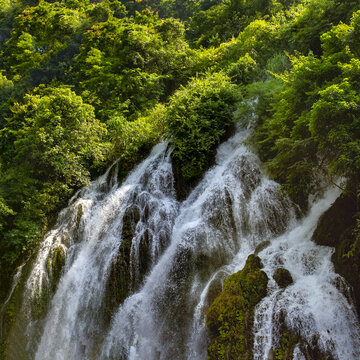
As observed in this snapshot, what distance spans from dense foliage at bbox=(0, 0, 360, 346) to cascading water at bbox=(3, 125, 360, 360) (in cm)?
85

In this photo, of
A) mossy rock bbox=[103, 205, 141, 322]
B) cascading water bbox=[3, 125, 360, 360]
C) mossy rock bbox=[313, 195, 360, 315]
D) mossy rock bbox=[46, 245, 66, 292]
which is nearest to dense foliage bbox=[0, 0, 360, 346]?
mossy rock bbox=[313, 195, 360, 315]

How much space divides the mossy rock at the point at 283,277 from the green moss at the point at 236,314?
9.9 inches

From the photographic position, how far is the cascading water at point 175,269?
563cm

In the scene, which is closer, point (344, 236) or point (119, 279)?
point (344, 236)

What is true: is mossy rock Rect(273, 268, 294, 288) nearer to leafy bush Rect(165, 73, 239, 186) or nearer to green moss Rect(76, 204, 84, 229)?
leafy bush Rect(165, 73, 239, 186)

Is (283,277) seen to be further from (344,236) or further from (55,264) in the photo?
(55,264)

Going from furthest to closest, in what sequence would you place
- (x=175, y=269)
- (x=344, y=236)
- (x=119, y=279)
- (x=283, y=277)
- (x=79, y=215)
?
(x=79, y=215) → (x=119, y=279) → (x=175, y=269) → (x=344, y=236) → (x=283, y=277)

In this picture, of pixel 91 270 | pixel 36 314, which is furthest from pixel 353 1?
pixel 36 314

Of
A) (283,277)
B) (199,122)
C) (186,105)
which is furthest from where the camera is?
(186,105)

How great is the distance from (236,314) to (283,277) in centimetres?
131

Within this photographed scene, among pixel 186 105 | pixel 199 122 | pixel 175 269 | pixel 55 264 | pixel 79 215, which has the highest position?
pixel 186 105


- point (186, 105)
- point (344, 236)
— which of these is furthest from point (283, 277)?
point (186, 105)

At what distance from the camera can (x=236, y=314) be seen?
602cm

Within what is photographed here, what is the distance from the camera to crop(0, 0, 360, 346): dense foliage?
7098 mm
